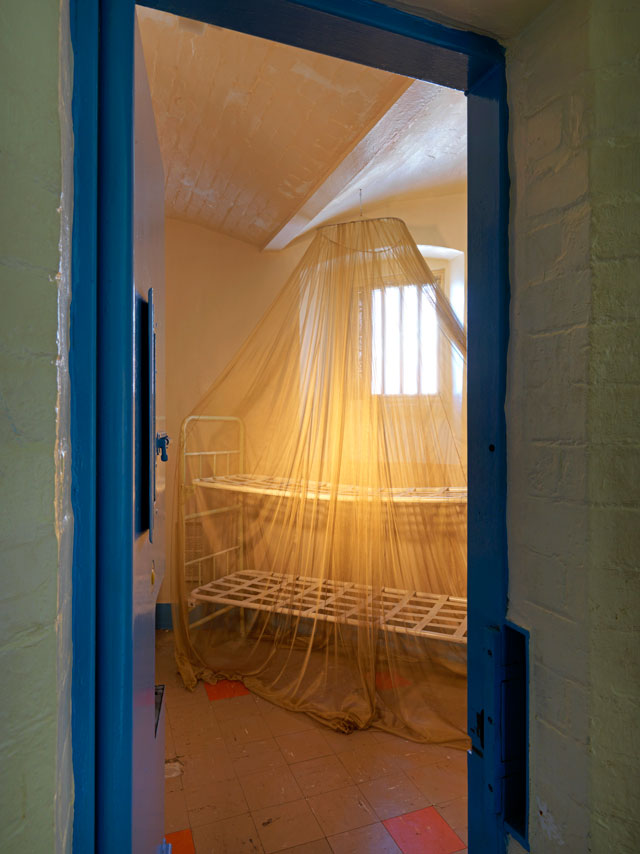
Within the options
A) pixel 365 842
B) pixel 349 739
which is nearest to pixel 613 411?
pixel 365 842

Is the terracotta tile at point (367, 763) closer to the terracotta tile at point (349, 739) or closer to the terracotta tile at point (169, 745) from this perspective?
the terracotta tile at point (349, 739)

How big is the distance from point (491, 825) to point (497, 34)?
1331 mm

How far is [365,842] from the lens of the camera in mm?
1748

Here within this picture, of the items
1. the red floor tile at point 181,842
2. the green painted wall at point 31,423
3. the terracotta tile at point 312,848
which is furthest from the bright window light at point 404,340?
the green painted wall at point 31,423

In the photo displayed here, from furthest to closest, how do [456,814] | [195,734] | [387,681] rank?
[387,681] → [195,734] → [456,814]

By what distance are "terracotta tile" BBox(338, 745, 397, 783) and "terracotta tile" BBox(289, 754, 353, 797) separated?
29 mm

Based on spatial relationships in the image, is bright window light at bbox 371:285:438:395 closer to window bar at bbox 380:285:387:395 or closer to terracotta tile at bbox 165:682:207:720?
window bar at bbox 380:285:387:395

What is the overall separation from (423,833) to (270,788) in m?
0.57

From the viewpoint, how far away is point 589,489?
759 mm

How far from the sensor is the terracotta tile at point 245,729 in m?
2.32

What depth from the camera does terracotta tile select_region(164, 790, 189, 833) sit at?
1813 mm

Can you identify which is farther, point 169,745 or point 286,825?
point 169,745

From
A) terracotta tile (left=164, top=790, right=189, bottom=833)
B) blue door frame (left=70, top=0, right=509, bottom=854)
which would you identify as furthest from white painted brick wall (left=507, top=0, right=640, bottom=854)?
terracotta tile (left=164, top=790, right=189, bottom=833)

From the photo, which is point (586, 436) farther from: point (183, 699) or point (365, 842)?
point (183, 699)
